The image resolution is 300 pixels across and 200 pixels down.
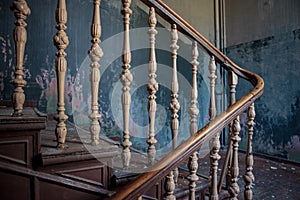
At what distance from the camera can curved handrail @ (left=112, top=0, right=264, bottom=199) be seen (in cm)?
106

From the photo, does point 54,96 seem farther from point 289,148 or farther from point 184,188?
point 289,148

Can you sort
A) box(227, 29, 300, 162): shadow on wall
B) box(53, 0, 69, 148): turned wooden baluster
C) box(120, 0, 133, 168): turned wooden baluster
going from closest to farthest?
box(53, 0, 69, 148): turned wooden baluster → box(120, 0, 133, 168): turned wooden baluster → box(227, 29, 300, 162): shadow on wall

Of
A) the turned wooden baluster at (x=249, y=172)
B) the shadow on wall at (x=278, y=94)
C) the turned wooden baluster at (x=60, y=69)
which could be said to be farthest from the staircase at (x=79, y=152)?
the shadow on wall at (x=278, y=94)

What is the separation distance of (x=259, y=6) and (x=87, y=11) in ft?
10.3

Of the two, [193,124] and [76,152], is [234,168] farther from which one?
[76,152]

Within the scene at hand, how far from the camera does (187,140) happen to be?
1230 millimetres

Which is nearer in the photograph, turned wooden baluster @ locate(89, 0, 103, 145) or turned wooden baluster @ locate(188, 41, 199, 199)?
turned wooden baluster @ locate(89, 0, 103, 145)

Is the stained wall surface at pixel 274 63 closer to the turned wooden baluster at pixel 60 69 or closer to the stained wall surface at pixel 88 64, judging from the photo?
the stained wall surface at pixel 88 64

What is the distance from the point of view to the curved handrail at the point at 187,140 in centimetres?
106

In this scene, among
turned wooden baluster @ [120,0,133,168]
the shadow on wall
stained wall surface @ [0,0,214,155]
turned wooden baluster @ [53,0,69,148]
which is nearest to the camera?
turned wooden baluster @ [53,0,69,148]

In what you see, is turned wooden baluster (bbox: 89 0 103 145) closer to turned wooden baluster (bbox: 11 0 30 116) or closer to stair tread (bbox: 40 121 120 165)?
stair tread (bbox: 40 121 120 165)

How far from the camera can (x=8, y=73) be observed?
2.82 meters

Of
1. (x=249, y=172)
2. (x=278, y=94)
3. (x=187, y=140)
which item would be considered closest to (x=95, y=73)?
(x=187, y=140)

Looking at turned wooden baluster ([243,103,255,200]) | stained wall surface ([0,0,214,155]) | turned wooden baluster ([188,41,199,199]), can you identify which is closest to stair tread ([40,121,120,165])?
turned wooden baluster ([188,41,199,199])
